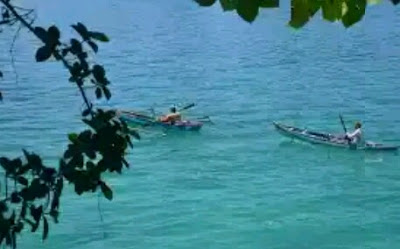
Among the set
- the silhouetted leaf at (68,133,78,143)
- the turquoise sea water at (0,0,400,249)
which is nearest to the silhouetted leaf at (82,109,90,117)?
the silhouetted leaf at (68,133,78,143)

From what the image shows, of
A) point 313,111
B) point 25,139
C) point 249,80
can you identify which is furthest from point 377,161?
point 249,80

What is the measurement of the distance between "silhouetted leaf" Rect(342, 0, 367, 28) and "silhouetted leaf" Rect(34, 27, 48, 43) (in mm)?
1138

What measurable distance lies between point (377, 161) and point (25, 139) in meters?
9.77

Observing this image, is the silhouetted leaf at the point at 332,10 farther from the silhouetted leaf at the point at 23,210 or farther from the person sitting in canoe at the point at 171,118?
the person sitting in canoe at the point at 171,118

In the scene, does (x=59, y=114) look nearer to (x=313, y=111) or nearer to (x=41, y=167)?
(x=313, y=111)

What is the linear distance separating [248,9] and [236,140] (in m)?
20.5

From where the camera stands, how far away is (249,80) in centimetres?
3189

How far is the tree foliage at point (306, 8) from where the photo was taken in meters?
2.00

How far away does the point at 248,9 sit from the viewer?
2000 millimetres

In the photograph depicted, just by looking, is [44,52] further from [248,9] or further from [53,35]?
[248,9]

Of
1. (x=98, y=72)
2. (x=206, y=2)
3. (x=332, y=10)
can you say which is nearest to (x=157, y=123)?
(x=98, y=72)

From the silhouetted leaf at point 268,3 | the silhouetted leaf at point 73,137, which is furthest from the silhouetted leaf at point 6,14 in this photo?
the silhouetted leaf at point 268,3

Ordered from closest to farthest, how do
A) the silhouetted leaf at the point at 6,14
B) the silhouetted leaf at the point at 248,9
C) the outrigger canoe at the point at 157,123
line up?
the silhouetted leaf at the point at 248,9 → the silhouetted leaf at the point at 6,14 → the outrigger canoe at the point at 157,123

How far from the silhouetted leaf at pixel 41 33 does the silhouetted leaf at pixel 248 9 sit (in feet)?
3.35
